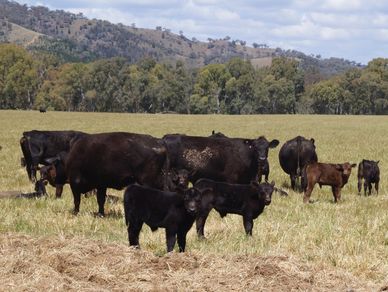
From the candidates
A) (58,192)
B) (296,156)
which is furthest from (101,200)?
(296,156)

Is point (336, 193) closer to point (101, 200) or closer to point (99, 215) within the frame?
point (101, 200)

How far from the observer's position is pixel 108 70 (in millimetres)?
130000

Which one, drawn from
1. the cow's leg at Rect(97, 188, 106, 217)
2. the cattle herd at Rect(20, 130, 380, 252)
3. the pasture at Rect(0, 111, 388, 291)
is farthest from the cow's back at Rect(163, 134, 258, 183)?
the cow's leg at Rect(97, 188, 106, 217)

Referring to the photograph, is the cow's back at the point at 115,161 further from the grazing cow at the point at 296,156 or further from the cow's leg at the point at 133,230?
the grazing cow at the point at 296,156

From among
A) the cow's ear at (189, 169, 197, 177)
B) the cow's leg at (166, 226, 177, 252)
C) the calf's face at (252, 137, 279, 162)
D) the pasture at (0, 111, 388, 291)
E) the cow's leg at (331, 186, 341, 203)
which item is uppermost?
the calf's face at (252, 137, 279, 162)

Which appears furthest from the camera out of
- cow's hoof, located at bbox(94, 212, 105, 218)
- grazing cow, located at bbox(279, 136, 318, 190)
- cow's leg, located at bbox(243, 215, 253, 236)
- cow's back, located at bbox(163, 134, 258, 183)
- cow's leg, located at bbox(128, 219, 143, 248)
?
grazing cow, located at bbox(279, 136, 318, 190)

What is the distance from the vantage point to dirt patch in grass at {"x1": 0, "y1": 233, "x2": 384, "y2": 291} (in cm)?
599

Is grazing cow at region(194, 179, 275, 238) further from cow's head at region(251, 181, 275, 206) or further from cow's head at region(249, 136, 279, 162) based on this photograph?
cow's head at region(249, 136, 279, 162)

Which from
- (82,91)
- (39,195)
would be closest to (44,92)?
(82,91)

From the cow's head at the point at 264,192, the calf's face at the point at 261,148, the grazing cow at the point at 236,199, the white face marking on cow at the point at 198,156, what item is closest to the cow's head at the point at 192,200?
the grazing cow at the point at 236,199

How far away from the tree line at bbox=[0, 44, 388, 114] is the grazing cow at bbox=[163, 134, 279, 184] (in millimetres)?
112013

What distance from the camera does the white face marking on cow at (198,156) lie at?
42.3 feet

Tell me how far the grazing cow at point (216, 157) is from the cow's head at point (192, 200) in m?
4.89

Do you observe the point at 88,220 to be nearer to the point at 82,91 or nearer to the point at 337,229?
the point at 337,229
